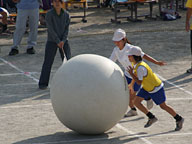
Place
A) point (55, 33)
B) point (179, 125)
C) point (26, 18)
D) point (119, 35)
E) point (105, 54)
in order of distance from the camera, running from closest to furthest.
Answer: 1. point (179, 125)
2. point (119, 35)
3. point (55, 33)
4. point (105, 54)
5. point (26, 18)

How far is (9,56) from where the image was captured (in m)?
17.2

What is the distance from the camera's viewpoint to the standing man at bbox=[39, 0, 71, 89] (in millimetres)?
12796

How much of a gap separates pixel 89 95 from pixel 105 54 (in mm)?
7947

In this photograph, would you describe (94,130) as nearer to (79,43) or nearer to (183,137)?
(183,137)

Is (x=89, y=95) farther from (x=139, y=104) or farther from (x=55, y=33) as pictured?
(x=55, y=33)

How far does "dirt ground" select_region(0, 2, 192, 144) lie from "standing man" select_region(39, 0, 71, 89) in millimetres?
442

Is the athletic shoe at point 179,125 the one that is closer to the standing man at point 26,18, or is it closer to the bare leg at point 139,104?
→ the bare leg at point 139,104

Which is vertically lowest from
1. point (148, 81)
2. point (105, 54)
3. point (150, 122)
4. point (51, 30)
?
point (105, 54)

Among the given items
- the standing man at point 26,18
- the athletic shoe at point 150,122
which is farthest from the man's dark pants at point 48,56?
the standing man at point 26,18

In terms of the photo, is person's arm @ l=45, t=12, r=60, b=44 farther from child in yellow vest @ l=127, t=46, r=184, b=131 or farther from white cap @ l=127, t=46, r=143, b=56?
white cap @ l=127, t=46, r=143, b=56

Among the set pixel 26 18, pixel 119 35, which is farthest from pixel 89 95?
pixel 26 18

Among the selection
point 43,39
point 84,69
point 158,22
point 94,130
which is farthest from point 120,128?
point 158,22

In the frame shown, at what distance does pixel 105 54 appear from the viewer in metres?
16.8

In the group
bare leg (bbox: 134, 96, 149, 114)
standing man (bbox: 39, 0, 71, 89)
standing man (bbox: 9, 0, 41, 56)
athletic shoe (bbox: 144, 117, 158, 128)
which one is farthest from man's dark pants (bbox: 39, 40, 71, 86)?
standing man (bbox: 9, 0, 41, 56)
